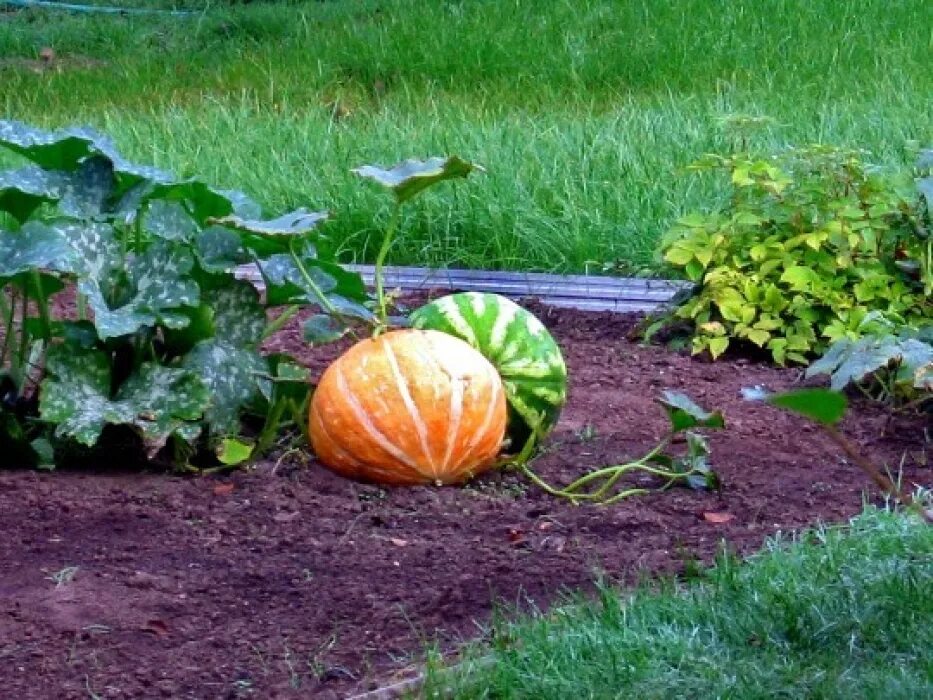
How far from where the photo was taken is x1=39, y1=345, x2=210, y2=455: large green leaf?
357cm

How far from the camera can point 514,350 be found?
13.0 ft

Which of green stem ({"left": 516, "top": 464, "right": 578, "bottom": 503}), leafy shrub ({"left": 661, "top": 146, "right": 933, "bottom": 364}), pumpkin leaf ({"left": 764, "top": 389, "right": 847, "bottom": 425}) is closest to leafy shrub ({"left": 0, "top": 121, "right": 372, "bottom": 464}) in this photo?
green stem ({"left": 516, "top": 464, "right": 578, "bottom": 503})

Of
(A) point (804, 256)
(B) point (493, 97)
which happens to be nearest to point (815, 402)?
(A) point (804, 256)

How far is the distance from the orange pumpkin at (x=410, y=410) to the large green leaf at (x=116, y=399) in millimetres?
314

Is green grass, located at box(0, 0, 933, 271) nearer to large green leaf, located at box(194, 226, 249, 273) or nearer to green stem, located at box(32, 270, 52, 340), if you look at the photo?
large green leaf, located at box(194, 226, 249, 273)

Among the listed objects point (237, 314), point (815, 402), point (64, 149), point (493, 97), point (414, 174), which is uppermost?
point (815, 402)

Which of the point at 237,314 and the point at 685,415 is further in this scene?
the point at 237,314

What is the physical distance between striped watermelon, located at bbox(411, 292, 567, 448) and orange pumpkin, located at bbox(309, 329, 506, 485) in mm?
156

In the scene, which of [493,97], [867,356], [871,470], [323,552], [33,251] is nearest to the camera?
[871,470]

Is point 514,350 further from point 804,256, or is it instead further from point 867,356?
point 804,256

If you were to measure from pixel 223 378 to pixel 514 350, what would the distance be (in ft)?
2.32

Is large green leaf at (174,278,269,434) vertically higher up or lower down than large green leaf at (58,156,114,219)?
lower down

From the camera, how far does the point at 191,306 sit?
11.9 ft

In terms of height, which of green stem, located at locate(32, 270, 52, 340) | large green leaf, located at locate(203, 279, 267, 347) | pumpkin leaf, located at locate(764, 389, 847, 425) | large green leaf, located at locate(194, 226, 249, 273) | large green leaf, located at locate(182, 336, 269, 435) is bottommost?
large green leaf, located at locate(182, 336, 269, 435)
